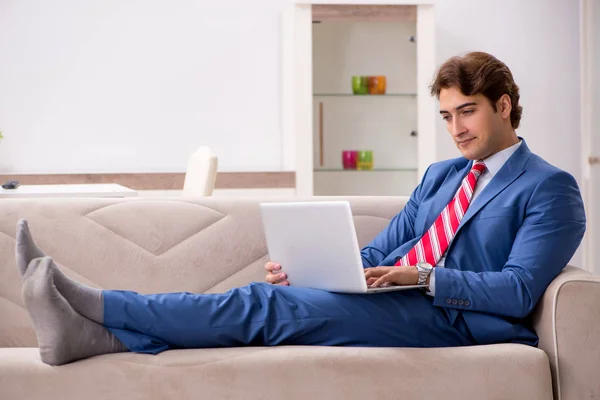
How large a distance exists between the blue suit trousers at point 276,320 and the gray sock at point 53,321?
83mm

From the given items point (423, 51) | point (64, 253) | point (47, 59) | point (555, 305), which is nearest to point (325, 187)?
point (423, 51)

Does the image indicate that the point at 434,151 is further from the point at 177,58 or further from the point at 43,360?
the point at 43,360

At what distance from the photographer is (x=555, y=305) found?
2020 millimetres

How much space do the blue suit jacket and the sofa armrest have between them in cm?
10

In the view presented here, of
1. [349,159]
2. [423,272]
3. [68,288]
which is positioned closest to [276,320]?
[423,272]

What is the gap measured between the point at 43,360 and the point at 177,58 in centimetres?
399

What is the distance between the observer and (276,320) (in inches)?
84.1

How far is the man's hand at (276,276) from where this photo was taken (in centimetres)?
229

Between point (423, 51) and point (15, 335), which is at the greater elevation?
point (423, 51)

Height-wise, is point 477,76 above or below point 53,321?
above

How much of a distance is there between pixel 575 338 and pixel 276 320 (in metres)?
0.72

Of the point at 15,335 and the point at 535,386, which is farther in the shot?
the point at 15,335

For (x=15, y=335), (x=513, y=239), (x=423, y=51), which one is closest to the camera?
(x=513, y=239)

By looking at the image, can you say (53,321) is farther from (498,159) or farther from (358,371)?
(498,159)
